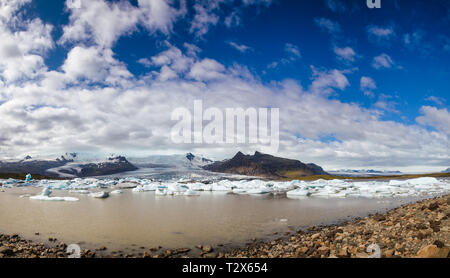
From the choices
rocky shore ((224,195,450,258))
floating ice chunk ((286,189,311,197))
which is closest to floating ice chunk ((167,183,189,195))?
floating ice chunk ((286,189,311,197))

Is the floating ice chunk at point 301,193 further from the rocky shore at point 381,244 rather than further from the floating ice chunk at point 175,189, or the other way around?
the rocky shore at point 381,244

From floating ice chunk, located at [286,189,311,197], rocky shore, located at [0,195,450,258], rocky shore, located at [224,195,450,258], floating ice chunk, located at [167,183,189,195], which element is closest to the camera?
rocky shore, located at [224,195,450,258]

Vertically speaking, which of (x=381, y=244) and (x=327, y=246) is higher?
(x=381, y=244)

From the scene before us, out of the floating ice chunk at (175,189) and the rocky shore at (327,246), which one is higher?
the rocky shore at (327,246)

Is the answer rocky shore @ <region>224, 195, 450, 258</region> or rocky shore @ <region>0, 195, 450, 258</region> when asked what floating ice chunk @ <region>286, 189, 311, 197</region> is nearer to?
rocky shore @ <region>0, 195, 450, 258</region>

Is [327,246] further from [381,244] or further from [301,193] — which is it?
[301,193]

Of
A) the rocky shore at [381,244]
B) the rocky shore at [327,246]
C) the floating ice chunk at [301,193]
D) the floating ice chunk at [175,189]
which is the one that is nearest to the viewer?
the rocky shore at [381,244]

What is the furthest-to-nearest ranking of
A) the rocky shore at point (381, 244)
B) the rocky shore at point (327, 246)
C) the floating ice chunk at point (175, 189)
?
the floating ice chunk at point (175, 189), the rocky shore at point (327, 246), the rocky shore at point (381, 244)

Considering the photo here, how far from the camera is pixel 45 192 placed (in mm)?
27172

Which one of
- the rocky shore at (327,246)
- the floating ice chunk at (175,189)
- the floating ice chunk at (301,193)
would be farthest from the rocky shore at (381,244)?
the floating ice chunk at (175,189)

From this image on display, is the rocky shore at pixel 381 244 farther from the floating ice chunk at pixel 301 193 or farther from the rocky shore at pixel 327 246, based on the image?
the floating ice chunk at pixel 301 193

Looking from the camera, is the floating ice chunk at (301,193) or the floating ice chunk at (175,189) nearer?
the floating ice chunk at (301,193)

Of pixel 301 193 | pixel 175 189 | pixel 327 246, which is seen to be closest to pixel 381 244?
pixel 327 246
